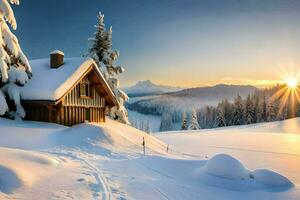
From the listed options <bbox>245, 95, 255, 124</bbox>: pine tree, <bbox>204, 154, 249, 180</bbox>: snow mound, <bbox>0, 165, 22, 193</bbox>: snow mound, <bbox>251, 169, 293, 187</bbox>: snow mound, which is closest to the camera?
<bbox>0, 165, 22, 193</bbox>: snow mound

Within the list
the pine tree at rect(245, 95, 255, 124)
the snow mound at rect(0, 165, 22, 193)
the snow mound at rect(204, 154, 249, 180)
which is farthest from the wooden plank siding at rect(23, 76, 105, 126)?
the pine tree at rect(245, 95, 255, 124)

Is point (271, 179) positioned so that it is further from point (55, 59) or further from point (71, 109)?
point (55, 59)

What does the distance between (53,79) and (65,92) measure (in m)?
1.92

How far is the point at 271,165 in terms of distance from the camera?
24.2 meters

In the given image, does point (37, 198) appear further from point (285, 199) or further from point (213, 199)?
point (285, 199)

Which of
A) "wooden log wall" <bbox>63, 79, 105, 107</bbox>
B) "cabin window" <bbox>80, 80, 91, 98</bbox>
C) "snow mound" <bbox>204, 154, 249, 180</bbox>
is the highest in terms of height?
"cabin window" <bbox>80, 80, 91, 98</bbox>

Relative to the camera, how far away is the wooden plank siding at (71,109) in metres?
22.8

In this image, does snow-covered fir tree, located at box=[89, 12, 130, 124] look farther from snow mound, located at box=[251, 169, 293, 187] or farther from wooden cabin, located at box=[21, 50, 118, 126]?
snow mound, located at box=[251, 169, 293, 187]

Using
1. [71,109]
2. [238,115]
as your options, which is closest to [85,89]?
[71,109]

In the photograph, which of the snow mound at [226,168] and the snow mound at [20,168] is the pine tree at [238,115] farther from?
the snow mound at [20,168]

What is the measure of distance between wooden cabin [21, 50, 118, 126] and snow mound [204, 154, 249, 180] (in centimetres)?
1334

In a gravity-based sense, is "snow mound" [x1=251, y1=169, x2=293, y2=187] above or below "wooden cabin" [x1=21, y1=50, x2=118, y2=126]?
below

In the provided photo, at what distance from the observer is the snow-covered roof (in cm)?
2184

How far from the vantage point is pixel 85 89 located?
26.5 meters
